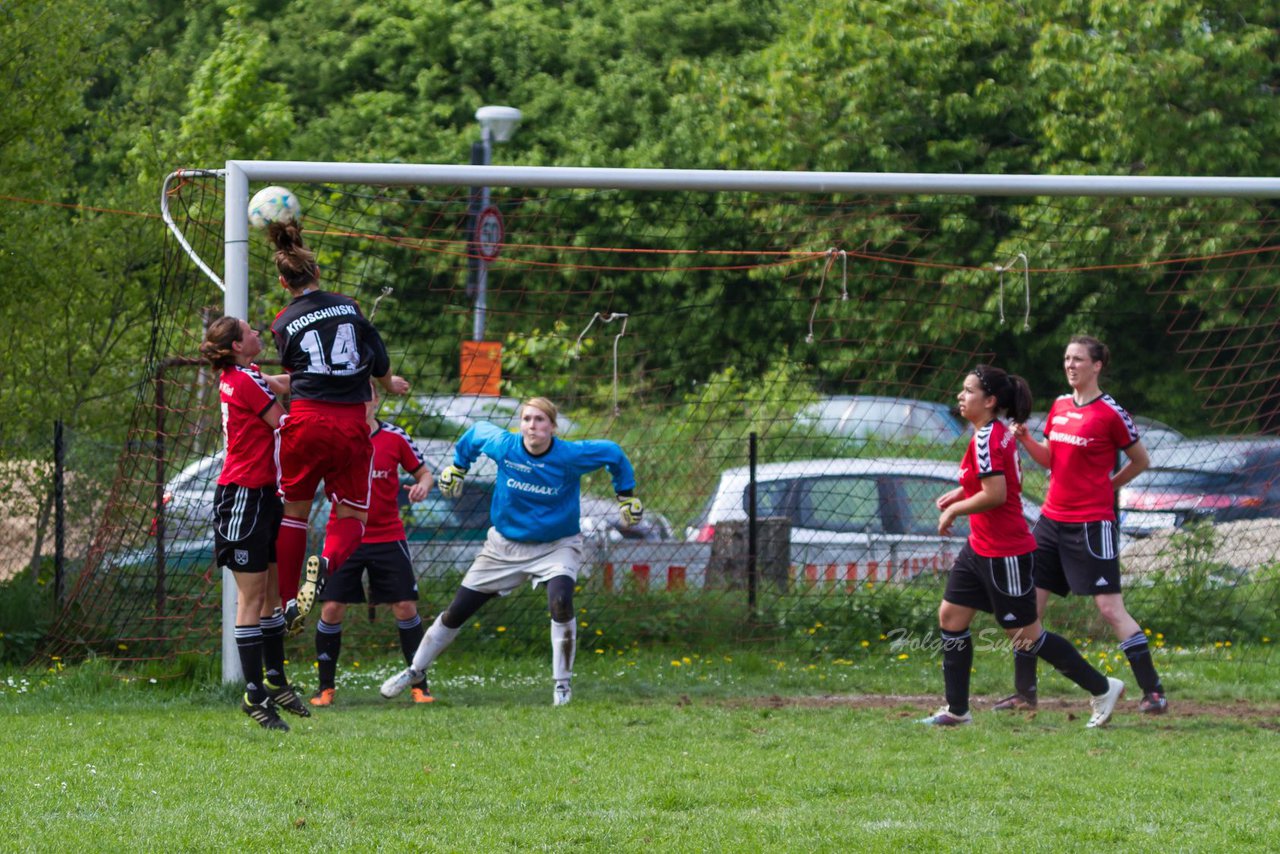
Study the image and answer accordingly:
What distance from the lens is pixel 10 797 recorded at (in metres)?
5.45

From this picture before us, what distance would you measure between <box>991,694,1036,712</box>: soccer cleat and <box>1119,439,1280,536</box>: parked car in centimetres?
334

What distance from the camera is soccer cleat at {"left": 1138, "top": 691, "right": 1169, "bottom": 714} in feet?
25.7

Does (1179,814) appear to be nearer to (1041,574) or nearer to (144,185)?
(1041,574)

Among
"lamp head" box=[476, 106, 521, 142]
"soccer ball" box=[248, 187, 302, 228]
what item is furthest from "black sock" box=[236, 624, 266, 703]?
"lamp head" box=[476, 106, 521, 142]

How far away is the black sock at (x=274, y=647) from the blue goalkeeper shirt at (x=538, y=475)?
156 centimetres

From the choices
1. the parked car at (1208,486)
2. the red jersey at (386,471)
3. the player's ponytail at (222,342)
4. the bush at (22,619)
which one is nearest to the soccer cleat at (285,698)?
the red jersey at (386,471)

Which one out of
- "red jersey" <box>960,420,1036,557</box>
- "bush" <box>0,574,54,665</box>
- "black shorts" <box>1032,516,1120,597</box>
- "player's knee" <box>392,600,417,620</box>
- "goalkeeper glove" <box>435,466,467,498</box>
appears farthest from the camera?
"bush" <box>0,574,54,665</box>

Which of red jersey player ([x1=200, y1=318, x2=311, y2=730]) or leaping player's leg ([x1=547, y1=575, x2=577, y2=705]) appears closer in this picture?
red jersey player ([x1=200, y1=318, x2=311, y2=730])

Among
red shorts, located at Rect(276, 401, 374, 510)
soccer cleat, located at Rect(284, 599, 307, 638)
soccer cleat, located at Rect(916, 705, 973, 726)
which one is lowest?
soccer cleat, located at Rect(916, 705, 973, 726)

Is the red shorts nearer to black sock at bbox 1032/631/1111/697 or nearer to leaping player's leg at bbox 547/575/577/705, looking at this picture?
leaping player's leg at bbox 547/575/577/705

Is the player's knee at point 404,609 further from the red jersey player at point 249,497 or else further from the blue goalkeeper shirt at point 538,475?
the red jersey player at point 249,497

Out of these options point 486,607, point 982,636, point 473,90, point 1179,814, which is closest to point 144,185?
point 486,607

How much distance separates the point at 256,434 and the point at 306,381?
1.41ft

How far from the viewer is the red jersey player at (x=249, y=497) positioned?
6.85 m
